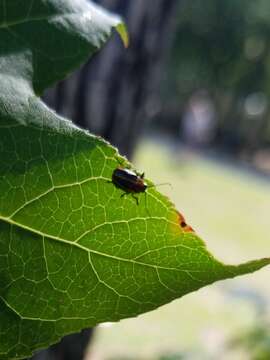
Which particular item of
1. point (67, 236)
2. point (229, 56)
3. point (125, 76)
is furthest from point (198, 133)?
point (67, 236)

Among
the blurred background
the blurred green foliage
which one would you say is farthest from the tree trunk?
the blurred green foliage

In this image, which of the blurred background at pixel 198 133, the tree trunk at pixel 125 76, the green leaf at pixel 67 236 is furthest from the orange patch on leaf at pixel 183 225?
the tree trunk at pixel 125 76

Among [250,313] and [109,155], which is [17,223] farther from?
[250,313]

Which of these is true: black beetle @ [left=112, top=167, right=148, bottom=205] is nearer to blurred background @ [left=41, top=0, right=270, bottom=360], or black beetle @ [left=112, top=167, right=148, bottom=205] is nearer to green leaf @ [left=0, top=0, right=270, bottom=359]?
green leaf @ [left=0, top=0, right=270, bottom=359]

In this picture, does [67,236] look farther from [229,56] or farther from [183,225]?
[229,56]

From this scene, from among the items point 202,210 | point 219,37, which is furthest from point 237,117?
point 202,210

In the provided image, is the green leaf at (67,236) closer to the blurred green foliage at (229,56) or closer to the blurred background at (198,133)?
the blurred background at (198,133)
